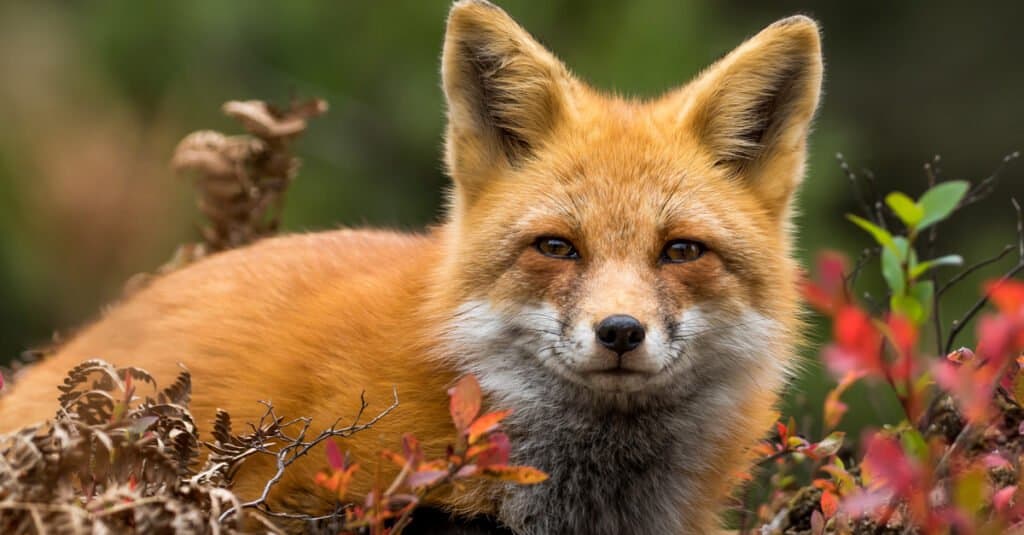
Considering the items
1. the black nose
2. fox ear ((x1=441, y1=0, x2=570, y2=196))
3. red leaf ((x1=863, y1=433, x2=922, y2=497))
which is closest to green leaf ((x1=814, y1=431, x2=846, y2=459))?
the black nose

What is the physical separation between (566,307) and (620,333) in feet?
0.96

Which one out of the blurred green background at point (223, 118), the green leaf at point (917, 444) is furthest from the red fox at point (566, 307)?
the blurred green background at point (223, 118)

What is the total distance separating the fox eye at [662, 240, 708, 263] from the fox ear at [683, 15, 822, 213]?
1.64 feet

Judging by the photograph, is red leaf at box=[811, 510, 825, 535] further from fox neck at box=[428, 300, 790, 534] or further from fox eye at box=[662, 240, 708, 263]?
fox eye at box=[662, 240, 708, 263]

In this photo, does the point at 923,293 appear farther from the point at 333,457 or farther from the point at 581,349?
the point at 333,457

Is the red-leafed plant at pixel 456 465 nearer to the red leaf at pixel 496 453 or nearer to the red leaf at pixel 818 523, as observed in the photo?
the red leaf at pixel 496 453

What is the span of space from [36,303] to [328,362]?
5251 millimetres

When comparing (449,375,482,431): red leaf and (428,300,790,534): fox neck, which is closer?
(449,375,482,431): red leaf

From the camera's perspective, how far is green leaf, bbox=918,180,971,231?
251cm

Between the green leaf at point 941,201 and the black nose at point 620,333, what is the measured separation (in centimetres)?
94

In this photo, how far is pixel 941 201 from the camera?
2.54m

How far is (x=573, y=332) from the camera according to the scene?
3.41m

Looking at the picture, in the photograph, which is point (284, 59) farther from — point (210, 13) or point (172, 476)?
point (172, 476)

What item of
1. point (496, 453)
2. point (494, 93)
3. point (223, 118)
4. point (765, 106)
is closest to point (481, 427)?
point (496, 453)
